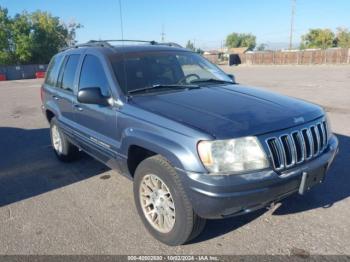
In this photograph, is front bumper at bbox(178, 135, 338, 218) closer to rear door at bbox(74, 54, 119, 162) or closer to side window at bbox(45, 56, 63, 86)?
rear door at bbox(74, 54, 119, 162)

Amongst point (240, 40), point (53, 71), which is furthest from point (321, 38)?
point (53, 71)

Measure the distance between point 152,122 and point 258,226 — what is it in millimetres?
1523

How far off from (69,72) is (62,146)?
4.19ft

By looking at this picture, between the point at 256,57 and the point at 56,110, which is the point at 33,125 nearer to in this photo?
the point at 56,110

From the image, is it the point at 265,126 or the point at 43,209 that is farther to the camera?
the point at 43,209

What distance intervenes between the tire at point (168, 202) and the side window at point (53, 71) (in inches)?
118

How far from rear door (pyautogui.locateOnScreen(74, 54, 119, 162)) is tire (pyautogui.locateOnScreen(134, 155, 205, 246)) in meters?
0.62

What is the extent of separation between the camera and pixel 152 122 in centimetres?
319

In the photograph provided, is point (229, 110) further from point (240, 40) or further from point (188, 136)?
point (240, 40)

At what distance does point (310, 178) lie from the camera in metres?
3.09

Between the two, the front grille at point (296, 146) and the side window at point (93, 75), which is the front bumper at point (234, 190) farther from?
the side window at point (93, 75)

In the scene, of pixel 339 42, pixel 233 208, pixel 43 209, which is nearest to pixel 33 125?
pixel 43 209

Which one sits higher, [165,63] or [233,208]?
[165,63]

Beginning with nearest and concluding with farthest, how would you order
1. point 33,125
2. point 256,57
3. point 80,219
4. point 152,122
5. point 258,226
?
point 152,122, point 258,226, point 80,219, point 33,125, point 256,57
